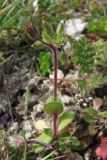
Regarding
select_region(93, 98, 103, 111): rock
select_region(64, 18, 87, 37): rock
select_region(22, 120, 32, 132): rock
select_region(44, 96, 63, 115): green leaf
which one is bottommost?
select_region(22, 120, 32, 132): rock

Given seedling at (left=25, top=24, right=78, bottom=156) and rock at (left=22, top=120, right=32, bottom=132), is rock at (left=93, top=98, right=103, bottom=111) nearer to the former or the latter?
seedling at (left=25, top=24, right=78, bottom=156)

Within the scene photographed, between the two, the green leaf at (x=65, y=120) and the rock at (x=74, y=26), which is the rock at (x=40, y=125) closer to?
the green leaf at (x=65, y=120)

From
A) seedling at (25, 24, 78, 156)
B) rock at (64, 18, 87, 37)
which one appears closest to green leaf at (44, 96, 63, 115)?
seedling at (25, 24, 78, 156)

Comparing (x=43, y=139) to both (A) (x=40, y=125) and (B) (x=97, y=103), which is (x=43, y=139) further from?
(B) (x=97, y=103)

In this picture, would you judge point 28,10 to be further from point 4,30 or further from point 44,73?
point 44,73

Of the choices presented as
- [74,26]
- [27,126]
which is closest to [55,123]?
[27,126]
